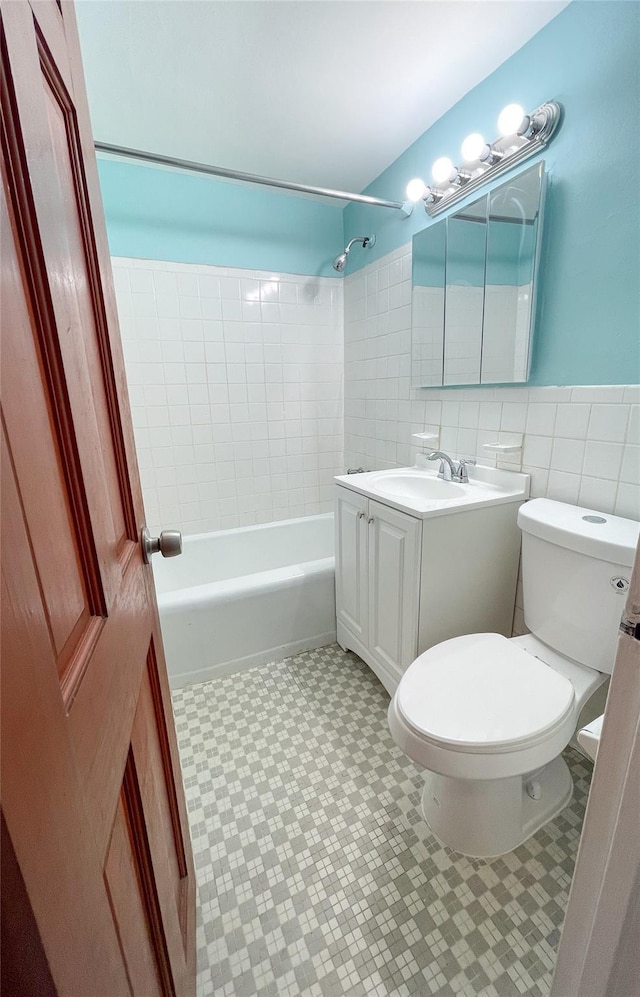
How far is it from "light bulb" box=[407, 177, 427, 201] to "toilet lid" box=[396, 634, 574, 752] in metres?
1.76

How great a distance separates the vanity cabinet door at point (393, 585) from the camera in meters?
1.32

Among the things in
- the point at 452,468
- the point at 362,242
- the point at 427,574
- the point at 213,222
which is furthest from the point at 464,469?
the point at 213,222

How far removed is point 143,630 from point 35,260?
0.52 metres

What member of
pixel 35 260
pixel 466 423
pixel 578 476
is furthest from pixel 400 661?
pixel 35 260

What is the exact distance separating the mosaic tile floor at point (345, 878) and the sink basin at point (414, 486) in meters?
0.92

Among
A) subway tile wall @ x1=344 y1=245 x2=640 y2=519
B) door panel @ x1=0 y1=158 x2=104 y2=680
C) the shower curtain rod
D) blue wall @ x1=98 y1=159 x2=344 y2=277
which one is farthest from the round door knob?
blue wall @ x1=98 y1=159 x2=344 y2=277

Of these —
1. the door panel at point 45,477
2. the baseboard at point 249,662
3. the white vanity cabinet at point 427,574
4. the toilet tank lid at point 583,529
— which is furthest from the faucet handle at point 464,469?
the door panel at point 45,477

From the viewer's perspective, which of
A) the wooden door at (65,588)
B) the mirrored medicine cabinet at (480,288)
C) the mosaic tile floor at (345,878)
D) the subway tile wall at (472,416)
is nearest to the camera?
the wooden door at (65,588)

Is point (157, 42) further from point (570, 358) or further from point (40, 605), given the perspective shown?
point (40, 605)

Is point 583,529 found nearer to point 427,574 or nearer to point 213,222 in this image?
point 427,574

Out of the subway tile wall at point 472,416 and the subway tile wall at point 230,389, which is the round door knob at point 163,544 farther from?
the subway tile wall at point 230,389

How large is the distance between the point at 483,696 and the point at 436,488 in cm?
85

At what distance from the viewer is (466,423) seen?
1631 millimetres

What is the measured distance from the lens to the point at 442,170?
152 cm
